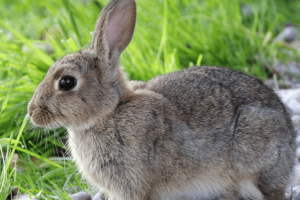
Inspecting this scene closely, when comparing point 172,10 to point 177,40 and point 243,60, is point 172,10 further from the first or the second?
point 243,60

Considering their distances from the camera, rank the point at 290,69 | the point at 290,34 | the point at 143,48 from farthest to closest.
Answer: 1. the point at 290,34
2. the point at 290,69
3. the point at 143,48

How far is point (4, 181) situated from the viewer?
3.46 metres

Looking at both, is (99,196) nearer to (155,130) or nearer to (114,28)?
(155,130)

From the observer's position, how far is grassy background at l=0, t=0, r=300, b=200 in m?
4.45

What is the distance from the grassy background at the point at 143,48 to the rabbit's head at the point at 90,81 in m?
0.62

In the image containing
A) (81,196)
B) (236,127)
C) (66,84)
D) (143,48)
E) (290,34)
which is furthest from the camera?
(290,34)

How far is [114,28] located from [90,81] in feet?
1.78

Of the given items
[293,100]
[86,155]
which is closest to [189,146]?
[86,155]

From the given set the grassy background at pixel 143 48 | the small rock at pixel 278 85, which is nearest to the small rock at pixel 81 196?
the grassy background at pixel 143 48

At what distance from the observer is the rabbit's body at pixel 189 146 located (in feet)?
11.6

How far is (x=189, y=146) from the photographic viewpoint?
3600 millimetres

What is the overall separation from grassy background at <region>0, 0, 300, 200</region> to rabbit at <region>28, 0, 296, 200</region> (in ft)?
1.95

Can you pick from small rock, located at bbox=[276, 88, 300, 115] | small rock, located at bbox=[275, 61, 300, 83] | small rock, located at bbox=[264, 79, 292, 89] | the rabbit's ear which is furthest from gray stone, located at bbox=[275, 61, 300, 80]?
the rabbit's ear

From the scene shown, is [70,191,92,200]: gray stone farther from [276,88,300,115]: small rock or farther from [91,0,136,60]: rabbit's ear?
[276,88,300,115]: small rock
